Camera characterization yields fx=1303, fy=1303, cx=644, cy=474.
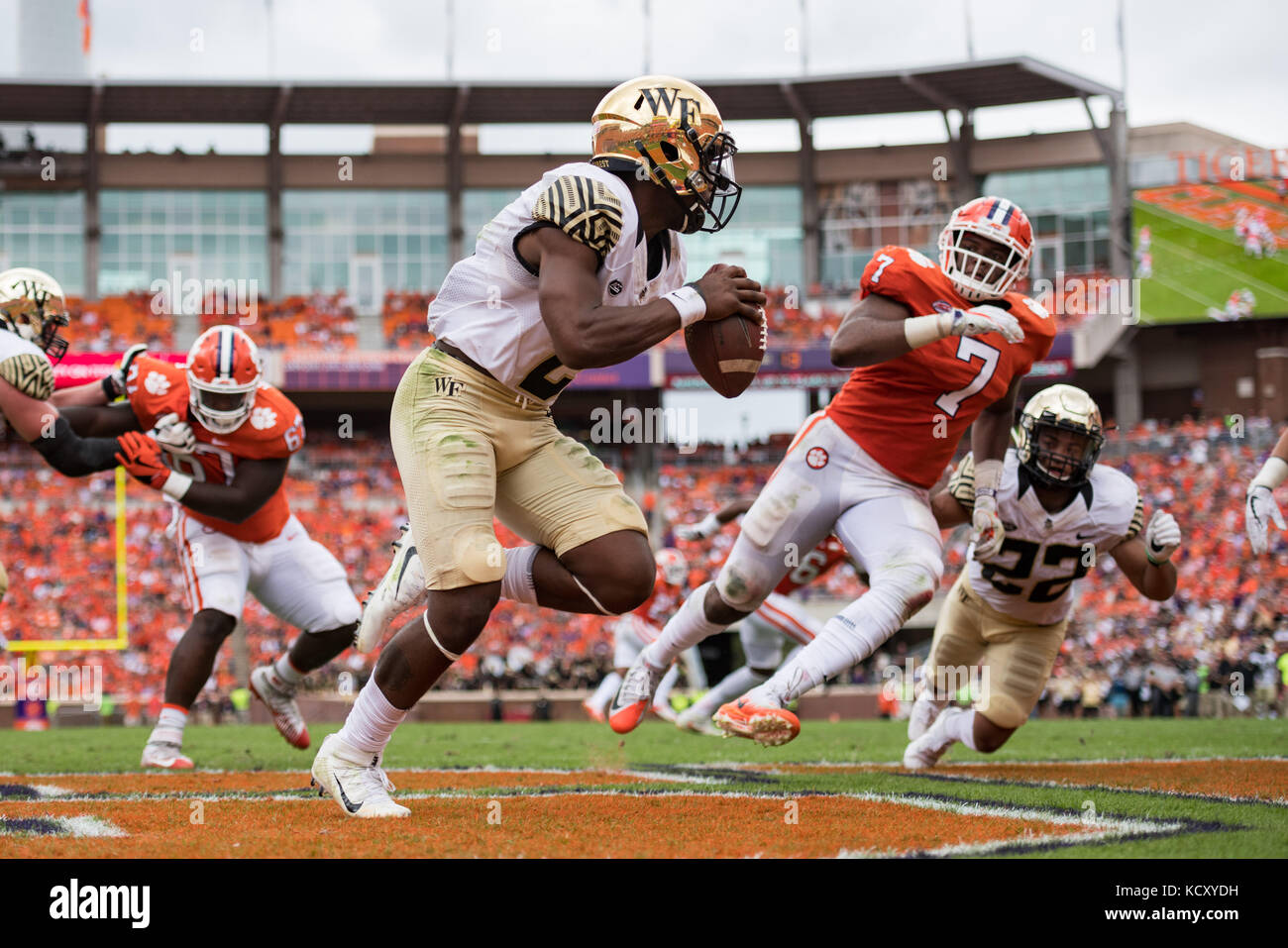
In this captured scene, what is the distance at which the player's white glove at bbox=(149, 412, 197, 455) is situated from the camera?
21.4ft

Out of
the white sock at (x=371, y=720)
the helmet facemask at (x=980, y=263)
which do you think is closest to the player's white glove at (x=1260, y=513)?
the helmet facemask at (x=980, y=263)

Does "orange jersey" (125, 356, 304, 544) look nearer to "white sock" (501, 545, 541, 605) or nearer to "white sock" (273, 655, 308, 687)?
"white sock" (273, 655, 308, 687)

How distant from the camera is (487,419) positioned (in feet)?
13.4

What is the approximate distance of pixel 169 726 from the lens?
6512 mm

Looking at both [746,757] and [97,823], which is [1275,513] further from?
[97,823]

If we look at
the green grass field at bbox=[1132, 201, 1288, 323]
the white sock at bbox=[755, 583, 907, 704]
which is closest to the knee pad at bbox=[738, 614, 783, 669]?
the white sock at bbox=[755, 583, 907, 704]

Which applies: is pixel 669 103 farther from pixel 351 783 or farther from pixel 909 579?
pixel 351 783

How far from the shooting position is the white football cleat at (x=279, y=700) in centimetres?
668

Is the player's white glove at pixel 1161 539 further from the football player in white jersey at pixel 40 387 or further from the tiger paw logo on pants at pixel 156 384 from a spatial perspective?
the tiger paw logo on pants at pixel 156 384

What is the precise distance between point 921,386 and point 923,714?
2.12 metres

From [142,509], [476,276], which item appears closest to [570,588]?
[476,276]

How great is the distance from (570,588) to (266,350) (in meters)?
24.4

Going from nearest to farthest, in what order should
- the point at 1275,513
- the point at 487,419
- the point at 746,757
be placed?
1. the point at 487,419
2. the point at 1275,513
3. the point at 746,757

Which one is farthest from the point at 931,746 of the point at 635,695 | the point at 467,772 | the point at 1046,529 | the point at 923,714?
the point at 467,772
